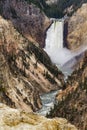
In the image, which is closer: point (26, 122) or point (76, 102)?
point (26, 122)

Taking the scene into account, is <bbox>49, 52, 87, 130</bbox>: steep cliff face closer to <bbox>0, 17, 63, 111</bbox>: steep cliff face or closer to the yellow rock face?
<bbox>0, 17, 63, 111</bbox>: steep cliff face

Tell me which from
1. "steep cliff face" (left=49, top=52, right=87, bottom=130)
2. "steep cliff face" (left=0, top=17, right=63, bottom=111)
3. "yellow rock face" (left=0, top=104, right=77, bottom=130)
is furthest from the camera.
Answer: "steep cliff face" (left=0, top=17, right=63, bottom=111)

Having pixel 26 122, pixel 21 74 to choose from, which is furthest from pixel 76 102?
pixel 26 122

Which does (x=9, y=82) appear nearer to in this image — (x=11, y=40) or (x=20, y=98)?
(x=20, y=98)

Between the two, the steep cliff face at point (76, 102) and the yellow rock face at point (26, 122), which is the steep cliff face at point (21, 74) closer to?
the steep cliff face at point (76, 102)

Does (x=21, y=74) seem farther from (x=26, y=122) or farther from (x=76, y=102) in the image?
(x=26, y=122)

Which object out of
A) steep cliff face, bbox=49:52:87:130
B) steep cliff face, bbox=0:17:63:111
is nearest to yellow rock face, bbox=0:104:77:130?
steep cliff face, bbox=49:52:87:130

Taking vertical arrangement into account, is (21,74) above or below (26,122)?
below

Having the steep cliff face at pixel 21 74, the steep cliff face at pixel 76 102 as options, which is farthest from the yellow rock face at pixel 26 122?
the steep cliff face at pixel 21 74
